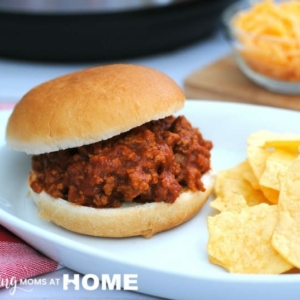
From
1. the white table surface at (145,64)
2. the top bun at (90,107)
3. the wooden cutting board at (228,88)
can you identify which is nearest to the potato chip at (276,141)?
the top bun at (90,107)

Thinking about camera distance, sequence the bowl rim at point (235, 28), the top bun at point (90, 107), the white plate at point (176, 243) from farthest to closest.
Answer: the bowl rim at point (235, 28), the top bun at point (90, 107), the white plate at point (176, 243)

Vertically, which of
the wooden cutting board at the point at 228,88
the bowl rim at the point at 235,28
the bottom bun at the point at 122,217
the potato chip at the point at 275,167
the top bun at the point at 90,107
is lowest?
the wooden cutting board at the point at 228,88

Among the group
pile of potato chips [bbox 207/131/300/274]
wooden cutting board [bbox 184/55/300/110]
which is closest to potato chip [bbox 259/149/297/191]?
pile of potato chips [bbox 207/131/300/274]

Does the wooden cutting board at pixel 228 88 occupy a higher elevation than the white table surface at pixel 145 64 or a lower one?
higher

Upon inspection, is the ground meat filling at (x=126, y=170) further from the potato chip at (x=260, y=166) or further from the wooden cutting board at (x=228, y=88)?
the wooden cutting board at (x=228, y=88)

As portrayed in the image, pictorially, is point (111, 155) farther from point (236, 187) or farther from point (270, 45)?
point (270, 45)

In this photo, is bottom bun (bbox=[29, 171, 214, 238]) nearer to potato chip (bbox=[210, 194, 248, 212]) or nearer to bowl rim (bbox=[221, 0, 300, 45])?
potato chip (bbox=[210, 194, 248, 212])

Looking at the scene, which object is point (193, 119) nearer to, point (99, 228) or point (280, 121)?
point (280, 121)

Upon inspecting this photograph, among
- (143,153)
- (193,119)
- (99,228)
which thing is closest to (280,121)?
(193,119)
